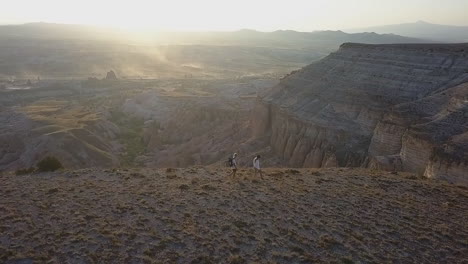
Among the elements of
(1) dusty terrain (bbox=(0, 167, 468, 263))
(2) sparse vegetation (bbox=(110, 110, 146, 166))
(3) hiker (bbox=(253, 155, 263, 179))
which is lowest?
(2) sparse vegetation (bbox=(110, 110, 146, 166))

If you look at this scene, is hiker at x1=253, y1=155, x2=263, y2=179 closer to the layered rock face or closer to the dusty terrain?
the dusty terrain

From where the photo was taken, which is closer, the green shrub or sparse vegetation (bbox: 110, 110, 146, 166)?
the green shrub

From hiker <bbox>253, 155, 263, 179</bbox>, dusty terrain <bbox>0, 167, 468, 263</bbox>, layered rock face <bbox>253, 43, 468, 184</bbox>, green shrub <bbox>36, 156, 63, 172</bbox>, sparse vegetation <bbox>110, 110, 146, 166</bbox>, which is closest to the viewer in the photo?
dusty terrain <bbox>0, 167, 468, 263</bbox>

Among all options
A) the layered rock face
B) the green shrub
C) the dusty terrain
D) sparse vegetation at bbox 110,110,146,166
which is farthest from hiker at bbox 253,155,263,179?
sparse vegetation at bbox 110,110,146,166

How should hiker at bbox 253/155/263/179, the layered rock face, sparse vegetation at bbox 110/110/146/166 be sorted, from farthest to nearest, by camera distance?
sparse vegetation at bbox 110/110/146/166, the layered rock face, hiker at bbox 253/155/263/179

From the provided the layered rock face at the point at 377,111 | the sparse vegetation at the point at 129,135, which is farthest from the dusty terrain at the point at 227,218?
the sparse vegetation at the point at 129,135

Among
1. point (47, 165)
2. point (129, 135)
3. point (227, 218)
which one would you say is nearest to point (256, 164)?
point (227, 218)
